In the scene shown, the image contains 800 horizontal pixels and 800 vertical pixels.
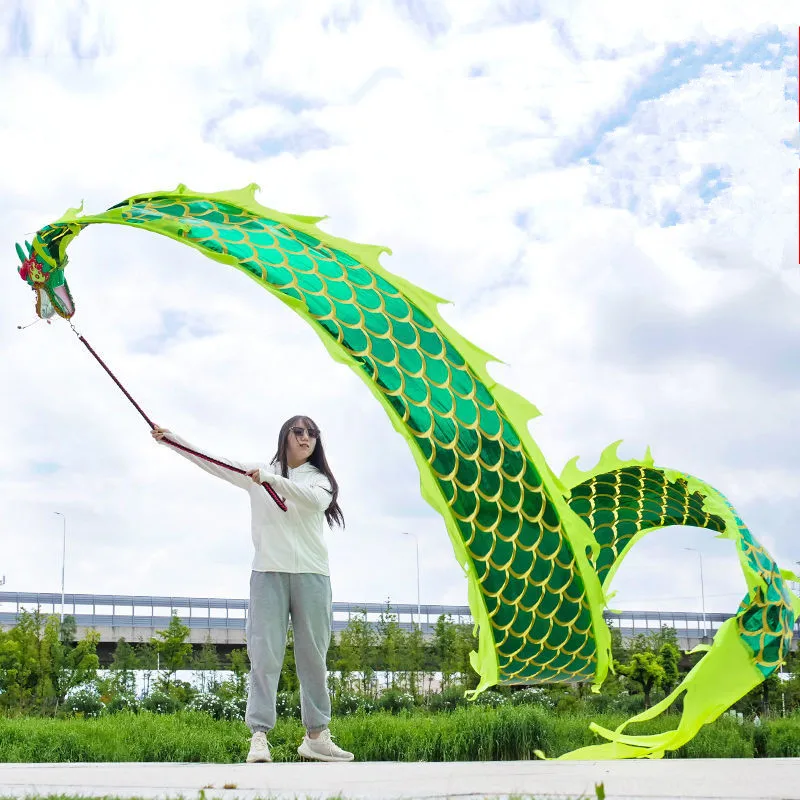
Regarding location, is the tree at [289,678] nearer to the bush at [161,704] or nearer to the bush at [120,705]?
the bush at [161,704]

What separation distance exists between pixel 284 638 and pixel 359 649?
13205mm

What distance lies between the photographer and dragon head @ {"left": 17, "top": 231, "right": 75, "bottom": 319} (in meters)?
6.00

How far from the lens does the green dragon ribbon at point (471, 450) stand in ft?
17.4

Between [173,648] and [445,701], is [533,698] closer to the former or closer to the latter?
[445,701]

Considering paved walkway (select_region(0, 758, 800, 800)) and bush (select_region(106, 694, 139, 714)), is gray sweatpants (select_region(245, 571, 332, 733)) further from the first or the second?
bush (select_region(106, 694, 139, 714))

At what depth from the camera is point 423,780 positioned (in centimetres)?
405

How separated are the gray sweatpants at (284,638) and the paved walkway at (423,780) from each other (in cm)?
42

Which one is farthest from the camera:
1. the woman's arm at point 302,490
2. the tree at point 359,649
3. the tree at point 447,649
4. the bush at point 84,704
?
the tree at point 447,649

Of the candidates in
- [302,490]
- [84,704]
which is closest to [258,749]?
[302,490]

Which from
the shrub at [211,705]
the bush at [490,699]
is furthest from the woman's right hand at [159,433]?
the bush at [490,699]

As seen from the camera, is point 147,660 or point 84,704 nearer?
point 84,704

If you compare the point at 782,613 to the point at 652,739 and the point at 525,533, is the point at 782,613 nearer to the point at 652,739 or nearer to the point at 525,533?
the point at 652,739

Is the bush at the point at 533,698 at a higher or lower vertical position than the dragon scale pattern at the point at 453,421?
lower

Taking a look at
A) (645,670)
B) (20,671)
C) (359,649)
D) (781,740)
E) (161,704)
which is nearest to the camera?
(781,740)
